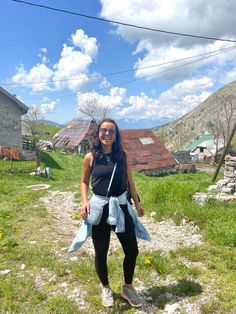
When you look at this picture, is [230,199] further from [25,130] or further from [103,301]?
[25,130]

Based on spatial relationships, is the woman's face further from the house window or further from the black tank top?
the house window

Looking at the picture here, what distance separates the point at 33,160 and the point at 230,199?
21.0 metres

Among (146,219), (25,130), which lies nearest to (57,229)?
(146,219)

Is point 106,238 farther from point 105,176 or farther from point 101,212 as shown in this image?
point 105,176

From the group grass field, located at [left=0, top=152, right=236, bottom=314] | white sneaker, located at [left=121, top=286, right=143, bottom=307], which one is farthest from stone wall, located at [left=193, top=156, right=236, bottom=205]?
white sneaker, located at [left=121, top=286, right=143, bottom=307]

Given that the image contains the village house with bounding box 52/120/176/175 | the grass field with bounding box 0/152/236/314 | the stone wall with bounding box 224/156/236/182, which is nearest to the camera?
the grass field with bounding box 0/152/236/314

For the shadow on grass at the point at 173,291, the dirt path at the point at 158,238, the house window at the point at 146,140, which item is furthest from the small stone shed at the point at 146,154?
the shadow on grass at the point at 173,291

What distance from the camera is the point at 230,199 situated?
8.09 meters

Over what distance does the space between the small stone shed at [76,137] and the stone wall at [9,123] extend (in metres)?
16.8

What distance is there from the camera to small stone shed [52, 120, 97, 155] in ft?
150

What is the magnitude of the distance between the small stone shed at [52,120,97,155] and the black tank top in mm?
38853

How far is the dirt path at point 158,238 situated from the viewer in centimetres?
419

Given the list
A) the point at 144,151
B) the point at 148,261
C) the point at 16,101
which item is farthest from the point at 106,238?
the point at 144,151

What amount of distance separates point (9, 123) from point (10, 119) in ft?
1.11
